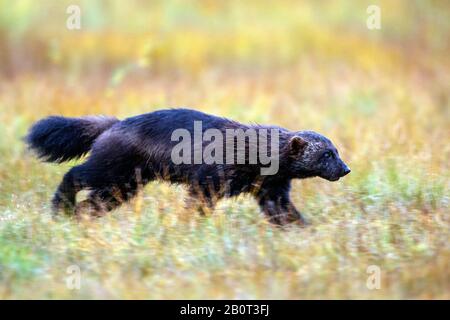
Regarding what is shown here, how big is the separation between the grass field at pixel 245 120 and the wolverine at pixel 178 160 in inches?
8.3

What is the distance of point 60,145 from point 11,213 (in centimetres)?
81

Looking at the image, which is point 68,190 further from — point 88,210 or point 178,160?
point 178,160

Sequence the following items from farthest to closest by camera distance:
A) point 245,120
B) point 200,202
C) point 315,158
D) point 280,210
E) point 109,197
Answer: point 245,120, point 315,158, point 109,197, point 280,210, point 200,202

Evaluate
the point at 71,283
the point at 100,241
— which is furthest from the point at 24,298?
the point at 100,241

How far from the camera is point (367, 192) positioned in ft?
25.2

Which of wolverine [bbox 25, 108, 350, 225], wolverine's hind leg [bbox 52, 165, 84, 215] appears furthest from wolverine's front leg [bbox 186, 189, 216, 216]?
wolverine's hind leg [bbox 52, 165, 84, 215]

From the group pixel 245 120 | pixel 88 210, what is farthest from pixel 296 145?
pixel 245 120

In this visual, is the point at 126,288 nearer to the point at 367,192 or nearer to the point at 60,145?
the point at 60,145

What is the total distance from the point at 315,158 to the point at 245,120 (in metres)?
3.74

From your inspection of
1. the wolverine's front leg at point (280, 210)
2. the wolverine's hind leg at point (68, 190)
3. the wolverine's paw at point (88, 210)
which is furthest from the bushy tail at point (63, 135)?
the wolverine's front leg at point (280, 210)

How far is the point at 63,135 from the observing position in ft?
24.7

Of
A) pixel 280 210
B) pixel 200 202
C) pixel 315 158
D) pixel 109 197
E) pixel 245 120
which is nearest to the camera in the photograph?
pixel 200 202

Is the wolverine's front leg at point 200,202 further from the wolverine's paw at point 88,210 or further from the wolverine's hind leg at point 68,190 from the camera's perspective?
the wolverine's hind leg at point 68,190

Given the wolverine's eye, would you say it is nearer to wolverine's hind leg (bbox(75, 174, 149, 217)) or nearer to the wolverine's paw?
wolverine's hind leg (bbox(75, 174, 149, 217))
